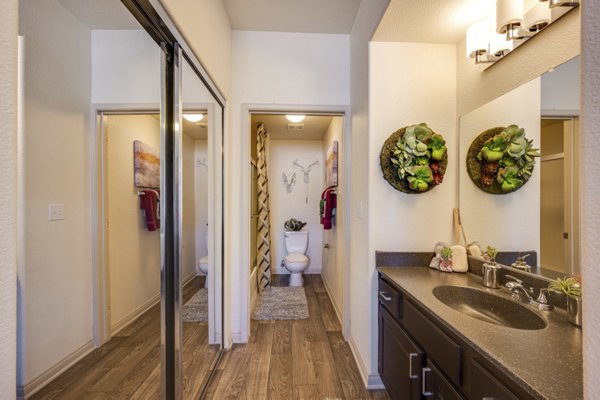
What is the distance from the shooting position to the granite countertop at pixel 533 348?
64 cm

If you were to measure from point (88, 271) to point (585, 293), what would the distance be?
4.07 feet

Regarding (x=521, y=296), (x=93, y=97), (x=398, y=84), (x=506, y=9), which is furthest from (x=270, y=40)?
(x=521, y=296)

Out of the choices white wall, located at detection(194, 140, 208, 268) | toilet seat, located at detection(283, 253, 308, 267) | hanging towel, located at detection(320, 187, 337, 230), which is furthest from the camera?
toilet seat, located at detection(283, 253, 308, 267)

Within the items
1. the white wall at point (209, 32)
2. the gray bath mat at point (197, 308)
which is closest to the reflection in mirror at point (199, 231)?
the gray bath mat at point (197, 308)

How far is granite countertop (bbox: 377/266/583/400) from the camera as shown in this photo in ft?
2.10

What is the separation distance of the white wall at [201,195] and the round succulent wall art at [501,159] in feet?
5.59

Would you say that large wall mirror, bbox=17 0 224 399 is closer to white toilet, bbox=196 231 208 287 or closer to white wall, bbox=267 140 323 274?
white toilet, bbox=196 231 208 287

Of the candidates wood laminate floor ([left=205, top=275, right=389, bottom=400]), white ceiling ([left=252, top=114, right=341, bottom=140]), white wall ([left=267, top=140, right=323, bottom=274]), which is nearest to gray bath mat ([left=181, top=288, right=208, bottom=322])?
wood laminate floor ([left=205, top=275, right=389, bottom=400])

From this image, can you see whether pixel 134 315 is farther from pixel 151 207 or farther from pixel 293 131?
pixel 293 131

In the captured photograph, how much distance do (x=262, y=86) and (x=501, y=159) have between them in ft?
6.03

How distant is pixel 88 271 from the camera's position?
0.82 meters

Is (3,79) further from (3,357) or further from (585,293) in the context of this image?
(585,293)

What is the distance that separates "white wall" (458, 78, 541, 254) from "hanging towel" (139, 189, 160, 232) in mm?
1753

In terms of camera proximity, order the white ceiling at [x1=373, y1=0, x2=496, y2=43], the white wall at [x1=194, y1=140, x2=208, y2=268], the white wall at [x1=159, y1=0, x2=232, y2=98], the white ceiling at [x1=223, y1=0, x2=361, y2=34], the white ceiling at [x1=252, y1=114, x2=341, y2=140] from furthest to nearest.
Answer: the white ceiling at [x1=252, y1=114, x2=341, y2=140], the white ceiling at [x1=223, y1=0, x2=361, y2=34], the white wall at [x1=194, y1=140, x2=208, y2=268], the white ceiling at [x1=373, y1=0, x2=496, y2=43], the white wall at [x1=159, y1=0, x2=232, y2=98]
